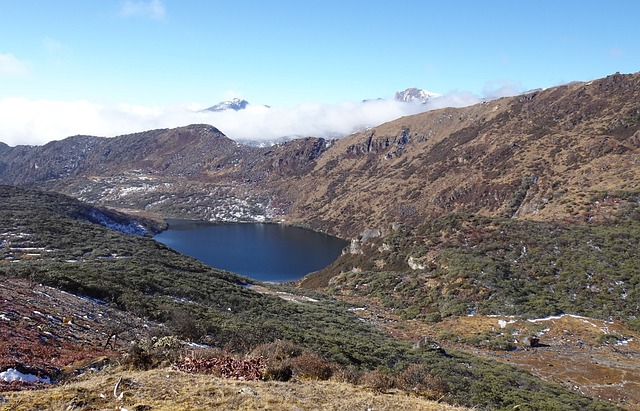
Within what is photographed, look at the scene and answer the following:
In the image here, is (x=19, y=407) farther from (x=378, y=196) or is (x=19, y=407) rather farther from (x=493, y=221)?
(x=378, y=196)

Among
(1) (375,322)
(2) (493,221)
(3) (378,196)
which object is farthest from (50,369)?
(3) (378,196)

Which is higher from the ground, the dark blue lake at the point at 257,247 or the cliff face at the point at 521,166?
the cliff face at the point at 521,166

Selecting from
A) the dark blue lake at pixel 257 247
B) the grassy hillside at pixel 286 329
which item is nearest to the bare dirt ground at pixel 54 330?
the grassy hillside at pixel 286 329

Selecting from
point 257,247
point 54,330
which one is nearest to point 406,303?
point 54,330

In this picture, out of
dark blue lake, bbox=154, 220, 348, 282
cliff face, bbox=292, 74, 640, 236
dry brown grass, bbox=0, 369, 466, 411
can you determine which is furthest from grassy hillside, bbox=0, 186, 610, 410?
cliff face, bbox=292, 74, 640, 236

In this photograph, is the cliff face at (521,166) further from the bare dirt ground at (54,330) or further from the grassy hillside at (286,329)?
the bare dirt ground at (54,330)

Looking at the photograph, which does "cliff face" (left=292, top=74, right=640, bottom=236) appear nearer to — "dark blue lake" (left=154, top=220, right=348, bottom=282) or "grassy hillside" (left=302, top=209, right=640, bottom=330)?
"grassy hillside" (left=302, top=209, right=640, bottom=330)
